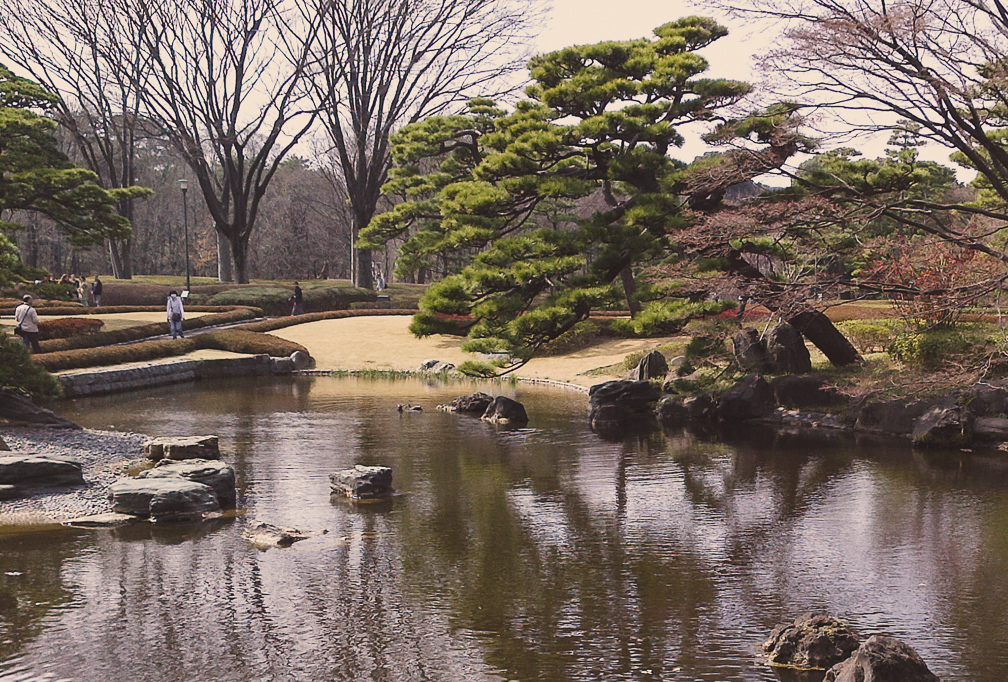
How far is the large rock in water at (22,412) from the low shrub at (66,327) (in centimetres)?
1003

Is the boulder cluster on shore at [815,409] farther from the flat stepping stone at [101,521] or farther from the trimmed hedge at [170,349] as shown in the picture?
the trimmed hedge at [170,349]

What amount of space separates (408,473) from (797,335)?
9.76 meters

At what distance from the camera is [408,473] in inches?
550

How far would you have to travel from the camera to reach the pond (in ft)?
23.9

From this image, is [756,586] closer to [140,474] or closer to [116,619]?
[116,619]

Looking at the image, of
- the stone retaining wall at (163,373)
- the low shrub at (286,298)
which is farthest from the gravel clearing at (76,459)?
the low shrub at (286,298)

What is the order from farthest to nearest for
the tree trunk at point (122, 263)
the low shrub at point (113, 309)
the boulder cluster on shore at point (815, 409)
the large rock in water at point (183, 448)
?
the tree trunk at point (122, 263) → the low shrub at point (113, 309) → the boulder cluster on shore at point (815, 409) → the large rock in water at point (183, 448)

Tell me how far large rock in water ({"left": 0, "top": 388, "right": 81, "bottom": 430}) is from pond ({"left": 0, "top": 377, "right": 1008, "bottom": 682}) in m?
3.37

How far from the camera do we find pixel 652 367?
75.4ft

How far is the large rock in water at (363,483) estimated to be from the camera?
12.3 metres

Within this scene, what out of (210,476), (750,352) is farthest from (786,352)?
(210,476)

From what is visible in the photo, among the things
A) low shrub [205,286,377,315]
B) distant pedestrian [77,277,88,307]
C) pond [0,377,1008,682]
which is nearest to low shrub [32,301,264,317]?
low shrub [205,286,377,315]

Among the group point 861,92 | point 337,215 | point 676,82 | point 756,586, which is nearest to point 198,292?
point 337,215

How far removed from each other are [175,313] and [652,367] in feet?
48.8
